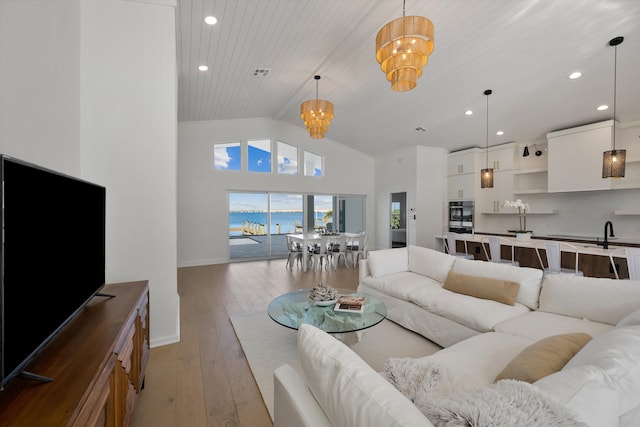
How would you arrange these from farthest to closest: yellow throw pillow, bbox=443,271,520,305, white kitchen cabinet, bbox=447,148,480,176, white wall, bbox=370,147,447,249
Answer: white wall, bbox=370,147,447,249 → white kitchen cabinet, bbox=447,148,480,176 → yellow throw pillow, bbox=443,271,520,305

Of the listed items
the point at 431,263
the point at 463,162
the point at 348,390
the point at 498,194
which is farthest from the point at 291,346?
the point at 463,162

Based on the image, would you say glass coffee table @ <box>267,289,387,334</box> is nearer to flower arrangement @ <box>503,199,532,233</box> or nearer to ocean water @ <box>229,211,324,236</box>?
flower arrangement @ <box>503,199,532,233</box>

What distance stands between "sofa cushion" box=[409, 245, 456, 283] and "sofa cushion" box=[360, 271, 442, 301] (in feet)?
0.24

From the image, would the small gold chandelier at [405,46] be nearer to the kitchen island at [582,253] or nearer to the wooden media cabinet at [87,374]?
the wooden media cabinet at [87,374]

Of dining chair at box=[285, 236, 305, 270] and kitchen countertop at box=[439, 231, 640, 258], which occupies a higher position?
kitchen countertop at box=[439, 231, 640, 258]

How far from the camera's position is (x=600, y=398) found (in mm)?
806

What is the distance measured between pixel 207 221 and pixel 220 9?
494 cm

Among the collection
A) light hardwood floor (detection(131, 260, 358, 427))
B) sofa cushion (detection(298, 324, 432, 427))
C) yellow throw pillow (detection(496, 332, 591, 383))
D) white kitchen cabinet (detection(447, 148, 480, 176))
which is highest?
white kitchen cabinet (detection(447, 148, 480, 176))

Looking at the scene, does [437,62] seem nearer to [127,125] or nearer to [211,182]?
[127,125]

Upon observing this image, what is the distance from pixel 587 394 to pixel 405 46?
102 inches

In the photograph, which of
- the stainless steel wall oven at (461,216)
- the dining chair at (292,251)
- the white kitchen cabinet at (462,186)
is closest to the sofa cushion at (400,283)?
the dining chair at (292,251)

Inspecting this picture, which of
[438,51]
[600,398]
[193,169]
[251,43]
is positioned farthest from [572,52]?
[193,169]

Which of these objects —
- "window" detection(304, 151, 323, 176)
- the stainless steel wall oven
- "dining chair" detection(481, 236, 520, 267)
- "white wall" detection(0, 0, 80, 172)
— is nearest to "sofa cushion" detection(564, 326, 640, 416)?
"white wall" detection(0, 0, 80, 172)

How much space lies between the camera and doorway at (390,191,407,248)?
8.09m
